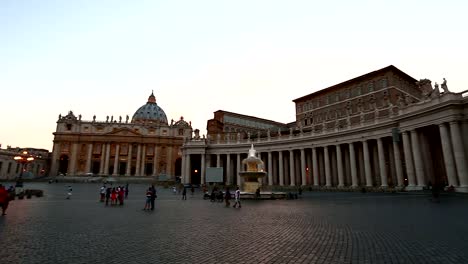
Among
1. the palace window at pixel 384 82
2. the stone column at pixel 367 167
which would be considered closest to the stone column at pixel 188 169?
the stone column at pixel 367 167

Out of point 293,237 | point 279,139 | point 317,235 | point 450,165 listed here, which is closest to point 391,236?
point 317,235

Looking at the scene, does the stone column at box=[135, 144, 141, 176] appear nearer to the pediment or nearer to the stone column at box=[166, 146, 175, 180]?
the pediment

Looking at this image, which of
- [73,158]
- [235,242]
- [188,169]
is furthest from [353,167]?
[73,158]

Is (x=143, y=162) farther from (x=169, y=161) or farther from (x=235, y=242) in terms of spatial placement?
(x=235, y=242)

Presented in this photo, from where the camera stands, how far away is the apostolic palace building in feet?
111

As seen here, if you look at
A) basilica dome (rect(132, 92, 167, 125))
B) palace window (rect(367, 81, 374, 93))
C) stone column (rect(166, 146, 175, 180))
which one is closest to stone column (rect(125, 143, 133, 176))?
stone column (rect(166, 146, 175, 180))

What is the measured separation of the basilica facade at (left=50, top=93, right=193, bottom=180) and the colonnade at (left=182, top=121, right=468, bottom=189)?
45887 mm

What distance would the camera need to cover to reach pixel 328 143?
164 ft

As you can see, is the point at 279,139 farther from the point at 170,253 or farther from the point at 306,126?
Result: the point at 170,253

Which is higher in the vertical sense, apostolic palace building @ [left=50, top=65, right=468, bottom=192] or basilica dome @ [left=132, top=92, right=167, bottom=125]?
basilica dome @ [left=132, top=92, right=167, bottom=125]

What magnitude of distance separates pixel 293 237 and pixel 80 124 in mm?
120732

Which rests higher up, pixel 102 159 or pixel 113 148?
pixel 113 148

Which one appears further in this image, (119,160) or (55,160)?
(119,160)

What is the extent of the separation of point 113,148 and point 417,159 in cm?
10314
